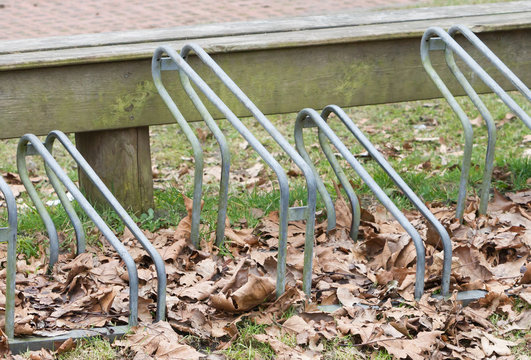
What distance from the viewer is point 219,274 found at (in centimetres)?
332

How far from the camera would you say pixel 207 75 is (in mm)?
3787

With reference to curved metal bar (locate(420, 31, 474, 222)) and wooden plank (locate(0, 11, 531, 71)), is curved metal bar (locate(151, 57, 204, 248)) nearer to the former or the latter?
wooden plank (locate(0, 11, 531, 71))

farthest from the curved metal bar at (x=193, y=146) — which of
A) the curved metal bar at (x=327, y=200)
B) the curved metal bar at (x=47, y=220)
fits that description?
the curved metal bar at (x=47, y=220)

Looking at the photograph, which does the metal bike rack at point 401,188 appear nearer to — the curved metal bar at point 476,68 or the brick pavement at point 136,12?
the curved metal bar at point 476,68

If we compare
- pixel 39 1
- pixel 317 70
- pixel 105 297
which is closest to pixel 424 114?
pixel 317 70

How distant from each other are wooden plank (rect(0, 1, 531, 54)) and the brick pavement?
422 centimetres

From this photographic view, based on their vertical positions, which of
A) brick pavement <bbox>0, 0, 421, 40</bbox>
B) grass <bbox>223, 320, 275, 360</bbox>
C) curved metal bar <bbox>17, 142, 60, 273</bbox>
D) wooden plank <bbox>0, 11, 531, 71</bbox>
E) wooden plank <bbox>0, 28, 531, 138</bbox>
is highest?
brick pavement <bbox>0, 0, 421, 40</bbox>

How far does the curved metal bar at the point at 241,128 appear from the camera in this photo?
289 centimetres

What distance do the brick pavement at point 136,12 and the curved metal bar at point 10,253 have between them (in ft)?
18.8

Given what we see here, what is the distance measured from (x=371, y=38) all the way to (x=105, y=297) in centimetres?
173

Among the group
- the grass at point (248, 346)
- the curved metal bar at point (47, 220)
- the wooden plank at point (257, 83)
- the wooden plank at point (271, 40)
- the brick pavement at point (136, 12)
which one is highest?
the brick pavement at point (136, 12)

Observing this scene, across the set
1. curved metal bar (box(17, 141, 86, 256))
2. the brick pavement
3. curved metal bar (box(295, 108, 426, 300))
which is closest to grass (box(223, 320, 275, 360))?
curved metal bar (box(295, 108, 426, 300))

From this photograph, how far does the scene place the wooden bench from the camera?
3.58 meters

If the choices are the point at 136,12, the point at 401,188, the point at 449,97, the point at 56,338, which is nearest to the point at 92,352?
the point at 56,338
